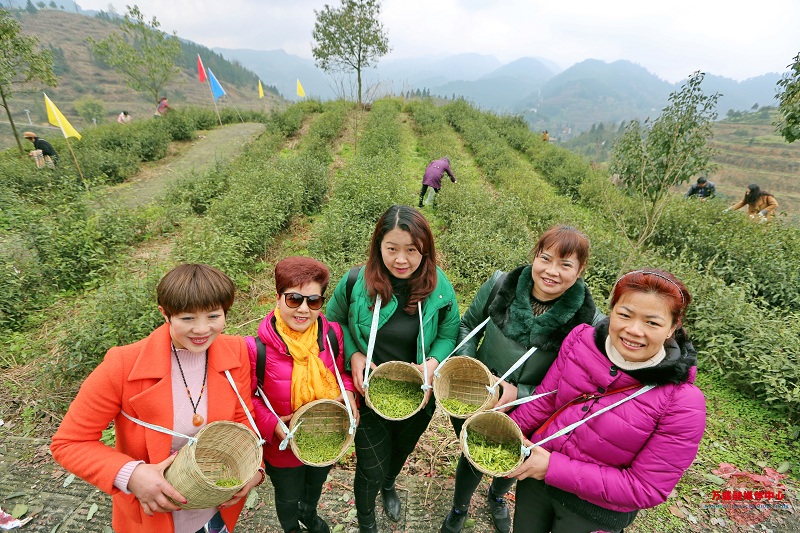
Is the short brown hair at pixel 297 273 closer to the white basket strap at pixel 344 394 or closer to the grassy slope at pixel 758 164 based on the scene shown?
the white basket strap at pixel 344 394

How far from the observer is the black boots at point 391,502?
259 centimetres

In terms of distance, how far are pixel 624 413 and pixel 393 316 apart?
3.89 feet

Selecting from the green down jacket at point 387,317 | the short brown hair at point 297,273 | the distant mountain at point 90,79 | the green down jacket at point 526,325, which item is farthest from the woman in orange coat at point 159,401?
the distant mountain at point 90,79

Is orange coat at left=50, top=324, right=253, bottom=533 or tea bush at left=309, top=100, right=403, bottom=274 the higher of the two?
orange coat at left=50, top=324, right=253, bottom=533

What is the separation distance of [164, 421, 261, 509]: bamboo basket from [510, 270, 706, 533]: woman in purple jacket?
1.19 meters

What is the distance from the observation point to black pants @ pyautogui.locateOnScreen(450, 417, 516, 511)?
2.25 meters

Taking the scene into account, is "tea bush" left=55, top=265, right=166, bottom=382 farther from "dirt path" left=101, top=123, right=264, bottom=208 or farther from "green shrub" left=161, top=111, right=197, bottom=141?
"green shrub" left=161, top=111, right=197, bottom=141

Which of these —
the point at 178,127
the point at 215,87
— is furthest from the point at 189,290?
the point at 178,127

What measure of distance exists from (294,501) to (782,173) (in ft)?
189

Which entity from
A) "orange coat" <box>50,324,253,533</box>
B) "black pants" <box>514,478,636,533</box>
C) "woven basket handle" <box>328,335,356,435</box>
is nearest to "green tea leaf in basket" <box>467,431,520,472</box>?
"black pants" <box>514,478,636,533</box>

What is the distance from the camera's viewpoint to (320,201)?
28.3ft

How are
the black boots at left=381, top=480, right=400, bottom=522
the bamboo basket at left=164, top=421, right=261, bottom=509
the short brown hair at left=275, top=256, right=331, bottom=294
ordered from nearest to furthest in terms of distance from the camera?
the bamboo basket at left=164, top=421, right=261, bottom=509 < the short brown hair at left=275, top=256, right=331, bottom=294 < the black boots at left=381, top=480, right=400, bottom=522

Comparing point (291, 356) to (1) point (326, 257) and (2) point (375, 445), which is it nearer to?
(2) point (375, 445)

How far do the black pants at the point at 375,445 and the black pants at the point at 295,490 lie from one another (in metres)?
0.24
